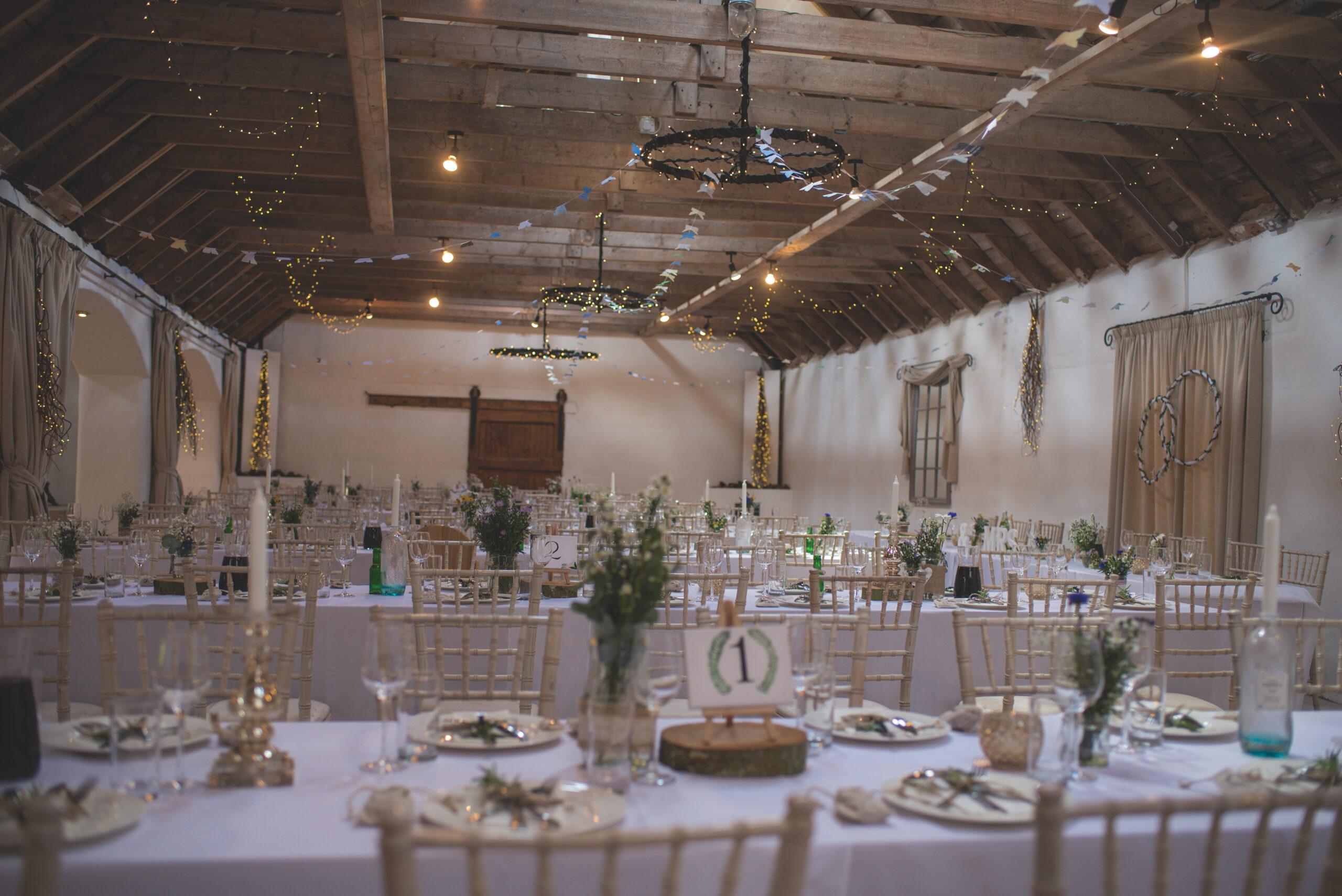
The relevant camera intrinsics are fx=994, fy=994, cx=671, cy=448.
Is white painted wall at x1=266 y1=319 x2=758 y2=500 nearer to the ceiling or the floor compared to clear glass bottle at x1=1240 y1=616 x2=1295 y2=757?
nearer to the ceiling

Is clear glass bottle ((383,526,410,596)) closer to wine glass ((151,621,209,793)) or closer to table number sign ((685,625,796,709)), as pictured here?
wine glass ((151,621,209,793))

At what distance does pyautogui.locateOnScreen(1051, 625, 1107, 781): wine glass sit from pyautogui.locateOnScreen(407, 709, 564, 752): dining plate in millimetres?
1033

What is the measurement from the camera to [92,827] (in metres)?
1.49

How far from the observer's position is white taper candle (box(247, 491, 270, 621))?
1925 mm

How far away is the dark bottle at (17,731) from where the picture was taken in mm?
1725

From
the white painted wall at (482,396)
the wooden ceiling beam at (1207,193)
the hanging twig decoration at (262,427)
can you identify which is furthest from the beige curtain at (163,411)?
the wooden ceiling beam at (1207,193)

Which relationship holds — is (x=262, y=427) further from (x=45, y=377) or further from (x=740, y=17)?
(x=740, y=17)

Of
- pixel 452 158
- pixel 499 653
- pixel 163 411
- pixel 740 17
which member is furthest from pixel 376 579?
pixel 163 411

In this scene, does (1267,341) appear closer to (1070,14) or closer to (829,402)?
(1070,14)

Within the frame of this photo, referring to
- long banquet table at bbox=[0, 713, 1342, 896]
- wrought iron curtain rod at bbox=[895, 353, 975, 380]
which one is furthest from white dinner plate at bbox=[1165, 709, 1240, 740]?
wrought iron curtain rod at bbox=[895, 353, 975, 380]

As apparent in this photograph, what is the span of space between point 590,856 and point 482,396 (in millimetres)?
17507

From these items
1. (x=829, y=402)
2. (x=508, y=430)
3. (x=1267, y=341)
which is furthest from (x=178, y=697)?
(x=508, y=430)

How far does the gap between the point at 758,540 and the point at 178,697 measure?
18.3 feet

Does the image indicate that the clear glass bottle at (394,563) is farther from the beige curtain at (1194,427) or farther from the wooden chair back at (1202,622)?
the beige curtain at (1194,427)
